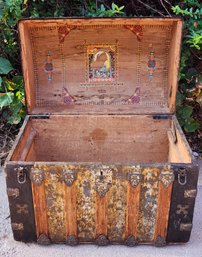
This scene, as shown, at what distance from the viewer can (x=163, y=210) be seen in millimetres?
1558

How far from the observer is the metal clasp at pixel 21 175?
148cm

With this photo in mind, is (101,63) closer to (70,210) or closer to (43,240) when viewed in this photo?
(70,210)

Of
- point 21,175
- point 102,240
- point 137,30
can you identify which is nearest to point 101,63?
point 137,30

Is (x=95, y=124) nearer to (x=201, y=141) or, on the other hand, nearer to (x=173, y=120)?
(x=173, y=120)

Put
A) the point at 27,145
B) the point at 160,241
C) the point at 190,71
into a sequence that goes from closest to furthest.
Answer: the point at 160,241
the point at 27,145
the point at 190,71

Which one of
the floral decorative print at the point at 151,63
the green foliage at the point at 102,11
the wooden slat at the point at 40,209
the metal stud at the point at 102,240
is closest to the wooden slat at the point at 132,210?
the metal stud at the point at 102,240

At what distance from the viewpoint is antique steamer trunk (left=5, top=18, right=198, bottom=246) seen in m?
1.51

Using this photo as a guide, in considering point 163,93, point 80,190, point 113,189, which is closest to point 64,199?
point 80,190

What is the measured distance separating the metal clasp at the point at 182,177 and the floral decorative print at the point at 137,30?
36.2 inches

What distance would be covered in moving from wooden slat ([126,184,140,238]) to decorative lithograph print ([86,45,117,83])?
86cm

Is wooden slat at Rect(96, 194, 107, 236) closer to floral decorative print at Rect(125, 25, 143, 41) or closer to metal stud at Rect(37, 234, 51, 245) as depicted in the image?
metal stud at Rect(37, 234, 51, 245)

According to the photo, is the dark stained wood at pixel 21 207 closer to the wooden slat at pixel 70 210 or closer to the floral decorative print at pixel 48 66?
the wooden slat at pixel 70 210

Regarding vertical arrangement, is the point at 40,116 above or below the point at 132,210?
above

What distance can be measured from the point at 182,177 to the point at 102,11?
117cm
